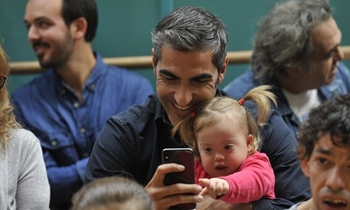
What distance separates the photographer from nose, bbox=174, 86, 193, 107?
219 centimetres

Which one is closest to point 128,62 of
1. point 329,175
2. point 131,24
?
point 131,24

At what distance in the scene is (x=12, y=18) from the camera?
3498 millimetres

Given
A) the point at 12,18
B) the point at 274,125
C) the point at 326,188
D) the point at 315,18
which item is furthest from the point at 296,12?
the point at 326,188

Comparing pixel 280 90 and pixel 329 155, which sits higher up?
pixel 329 155

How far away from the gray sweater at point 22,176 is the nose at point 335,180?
934 millimetres

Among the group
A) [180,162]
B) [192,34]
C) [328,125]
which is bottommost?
[180,162]

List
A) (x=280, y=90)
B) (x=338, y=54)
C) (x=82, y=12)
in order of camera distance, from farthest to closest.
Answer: (x=82, y=12) < (x=338, y=54) < (x=280, y=90)

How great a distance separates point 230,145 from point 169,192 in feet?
0.80

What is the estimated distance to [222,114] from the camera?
214cm

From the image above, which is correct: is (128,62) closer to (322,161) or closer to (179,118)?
(179,118)

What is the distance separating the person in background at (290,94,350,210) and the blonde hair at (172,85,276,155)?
0.33 m

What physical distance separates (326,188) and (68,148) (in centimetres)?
152

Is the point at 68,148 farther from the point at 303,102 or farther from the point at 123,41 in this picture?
Answer: the point at 303,102

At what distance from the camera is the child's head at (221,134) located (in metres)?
2.12
